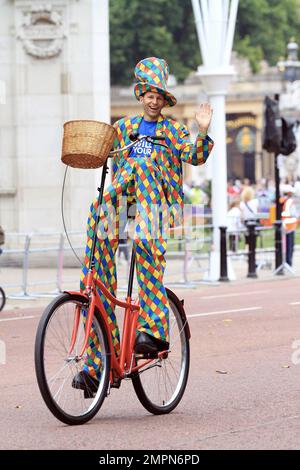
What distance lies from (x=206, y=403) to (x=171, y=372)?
0.43 metres

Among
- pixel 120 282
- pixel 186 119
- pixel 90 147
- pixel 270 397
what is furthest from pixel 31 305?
pixel 186 119

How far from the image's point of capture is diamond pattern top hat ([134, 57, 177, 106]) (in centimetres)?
749

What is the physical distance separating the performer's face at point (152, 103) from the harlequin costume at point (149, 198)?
33 millimetres

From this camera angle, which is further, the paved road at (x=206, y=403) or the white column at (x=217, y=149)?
the white column at (x=217, y=149)

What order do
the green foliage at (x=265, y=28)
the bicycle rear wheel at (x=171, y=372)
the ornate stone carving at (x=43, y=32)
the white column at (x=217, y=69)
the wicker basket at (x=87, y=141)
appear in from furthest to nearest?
the green foliage at (x=265, y=28)
the ornate stone carving at (x=43, y=32)
the white column at (x=217, y=69)
the bicycle rear wheel at (x=171, y=372)
the wicker basket at (x=87, y=141)

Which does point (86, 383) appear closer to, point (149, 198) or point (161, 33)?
point (149, 198)

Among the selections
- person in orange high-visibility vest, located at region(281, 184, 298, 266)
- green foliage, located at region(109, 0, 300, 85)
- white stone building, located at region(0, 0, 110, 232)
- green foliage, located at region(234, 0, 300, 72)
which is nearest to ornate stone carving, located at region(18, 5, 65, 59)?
white stone building, located at region(0, 0, 110, 232)

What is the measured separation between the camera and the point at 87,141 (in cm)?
714

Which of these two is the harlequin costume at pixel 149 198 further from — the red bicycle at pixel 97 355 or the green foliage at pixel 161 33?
the green foliage at pixel 161 33

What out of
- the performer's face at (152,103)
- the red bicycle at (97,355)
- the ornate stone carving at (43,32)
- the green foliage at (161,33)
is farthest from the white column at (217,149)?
the green foliage at (161,33)

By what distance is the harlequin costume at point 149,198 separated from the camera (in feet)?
24.3

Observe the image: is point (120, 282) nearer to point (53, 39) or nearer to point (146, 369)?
point (53, 39)

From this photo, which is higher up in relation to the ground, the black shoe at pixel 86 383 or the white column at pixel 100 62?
the white column at pixel 100 62

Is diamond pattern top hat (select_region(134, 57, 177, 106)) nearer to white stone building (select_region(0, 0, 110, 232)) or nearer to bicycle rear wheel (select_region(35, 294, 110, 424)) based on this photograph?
bicycle rear wheel (select_region(35, 294, 110, 424))
